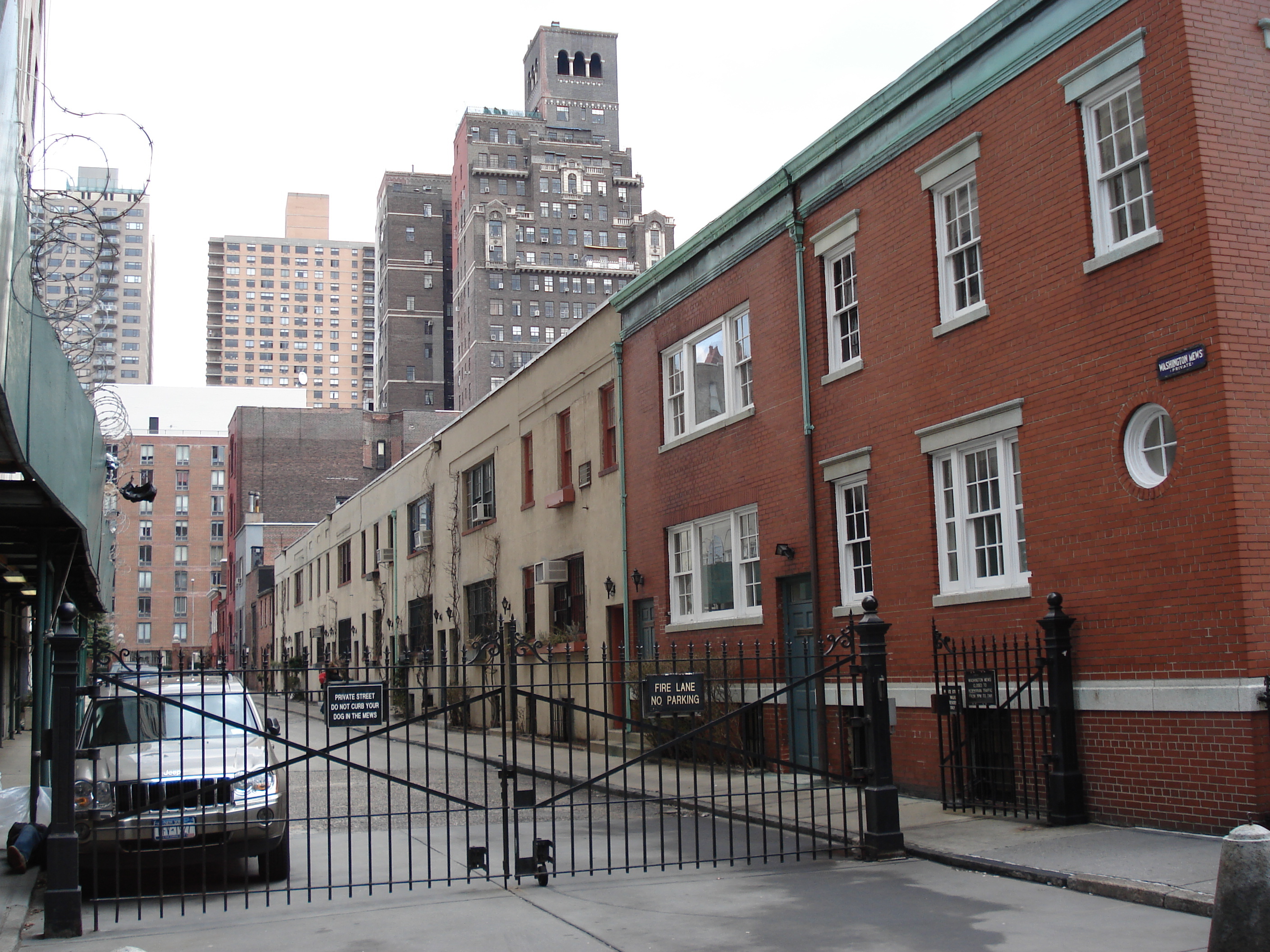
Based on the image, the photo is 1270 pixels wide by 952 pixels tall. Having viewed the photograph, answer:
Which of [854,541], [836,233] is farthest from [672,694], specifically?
[836,233]

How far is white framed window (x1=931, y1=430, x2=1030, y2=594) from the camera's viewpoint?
13203mm

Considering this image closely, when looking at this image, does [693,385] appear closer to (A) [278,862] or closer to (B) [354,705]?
(A) [278,862]

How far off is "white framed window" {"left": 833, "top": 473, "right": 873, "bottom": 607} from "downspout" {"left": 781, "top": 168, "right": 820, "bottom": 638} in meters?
0.39

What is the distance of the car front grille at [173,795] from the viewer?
905 cm

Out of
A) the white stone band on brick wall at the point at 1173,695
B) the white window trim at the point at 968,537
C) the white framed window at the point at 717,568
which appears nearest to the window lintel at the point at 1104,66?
the white window trim at the point at 968,537

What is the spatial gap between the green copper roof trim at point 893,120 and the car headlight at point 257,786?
1056 cm

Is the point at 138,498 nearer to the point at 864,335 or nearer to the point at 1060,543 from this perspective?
the point at 864,335

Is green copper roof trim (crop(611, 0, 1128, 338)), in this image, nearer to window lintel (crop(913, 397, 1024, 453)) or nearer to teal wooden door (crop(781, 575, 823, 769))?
window lintel (crop(913, 397, 1024, 453))

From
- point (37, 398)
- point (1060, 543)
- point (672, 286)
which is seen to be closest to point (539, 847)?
point (37, 398)

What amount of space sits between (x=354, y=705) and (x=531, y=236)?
109m

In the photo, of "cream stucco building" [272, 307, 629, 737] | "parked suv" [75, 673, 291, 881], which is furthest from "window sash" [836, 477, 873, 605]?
"parked suv" [75, 673, 291, 881]

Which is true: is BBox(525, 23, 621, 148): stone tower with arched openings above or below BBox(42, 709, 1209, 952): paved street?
above

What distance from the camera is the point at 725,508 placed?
63.7 feet

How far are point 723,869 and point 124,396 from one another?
133 m
